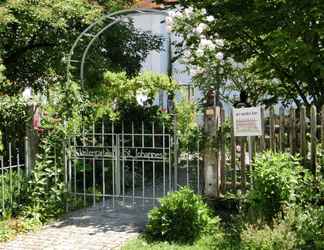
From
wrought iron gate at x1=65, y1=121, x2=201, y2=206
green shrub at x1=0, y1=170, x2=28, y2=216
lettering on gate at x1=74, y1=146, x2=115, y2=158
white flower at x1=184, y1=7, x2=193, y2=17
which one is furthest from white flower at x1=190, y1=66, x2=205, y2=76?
green shrub at x1=0, y1=170, x2=28, y2=216

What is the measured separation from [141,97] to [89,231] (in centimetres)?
621

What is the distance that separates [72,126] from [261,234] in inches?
154

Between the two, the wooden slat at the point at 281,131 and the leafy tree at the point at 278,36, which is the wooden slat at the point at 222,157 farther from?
the leafy tree at the point at 278,36

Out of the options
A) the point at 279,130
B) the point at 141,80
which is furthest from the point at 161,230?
the point at 141,80

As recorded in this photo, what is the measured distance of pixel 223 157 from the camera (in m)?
8.29

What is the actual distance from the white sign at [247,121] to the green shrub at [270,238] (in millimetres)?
1550

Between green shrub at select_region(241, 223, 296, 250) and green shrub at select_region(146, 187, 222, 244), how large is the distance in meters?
0.68

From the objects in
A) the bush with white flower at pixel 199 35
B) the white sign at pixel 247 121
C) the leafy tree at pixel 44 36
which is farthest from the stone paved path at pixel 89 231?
the leafy tree at pixel 44 36

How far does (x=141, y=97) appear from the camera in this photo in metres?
13.8

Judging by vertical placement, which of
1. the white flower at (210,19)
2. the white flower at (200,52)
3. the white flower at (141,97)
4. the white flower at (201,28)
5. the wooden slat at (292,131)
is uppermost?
the white flower at (210,19)

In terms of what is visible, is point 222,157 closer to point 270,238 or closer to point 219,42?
point 270,238

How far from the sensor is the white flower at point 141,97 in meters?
13.3

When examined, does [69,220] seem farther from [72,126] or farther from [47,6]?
[47,6]

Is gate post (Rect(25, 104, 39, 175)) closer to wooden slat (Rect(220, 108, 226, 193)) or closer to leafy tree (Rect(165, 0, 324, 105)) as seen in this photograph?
wooden slat (Rect(220, 108, 226, 193))
